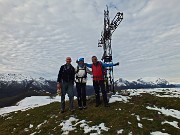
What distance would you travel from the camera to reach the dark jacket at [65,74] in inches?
642

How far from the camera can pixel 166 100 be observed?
59.1 feet

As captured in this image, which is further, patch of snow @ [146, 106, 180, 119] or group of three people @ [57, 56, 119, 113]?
group of three people @ [57, 56, 119, 113]

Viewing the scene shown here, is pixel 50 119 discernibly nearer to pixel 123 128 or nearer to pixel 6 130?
pixel 6 130

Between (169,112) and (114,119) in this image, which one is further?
(169,112)

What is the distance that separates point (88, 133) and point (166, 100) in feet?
26.5

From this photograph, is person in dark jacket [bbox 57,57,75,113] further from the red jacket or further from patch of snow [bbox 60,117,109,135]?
patch of snow [bbox 60,117,109,135]

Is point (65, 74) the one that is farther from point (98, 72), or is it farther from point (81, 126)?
point (81, 126)

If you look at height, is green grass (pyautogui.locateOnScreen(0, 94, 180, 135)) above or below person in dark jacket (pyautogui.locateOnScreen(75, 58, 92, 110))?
below

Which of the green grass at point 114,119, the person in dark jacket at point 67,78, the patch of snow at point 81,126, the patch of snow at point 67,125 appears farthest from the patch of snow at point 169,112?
the person in dark jacket at point 67,78

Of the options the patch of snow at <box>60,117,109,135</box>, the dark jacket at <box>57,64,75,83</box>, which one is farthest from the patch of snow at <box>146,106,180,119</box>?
the dark jacket at <box>57,64,75,83</box>

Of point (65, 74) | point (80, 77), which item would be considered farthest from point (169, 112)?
point (65, 74)

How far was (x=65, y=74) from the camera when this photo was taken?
53.5ft

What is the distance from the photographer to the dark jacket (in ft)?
53.5

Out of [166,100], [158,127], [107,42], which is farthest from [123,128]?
[107,42]
